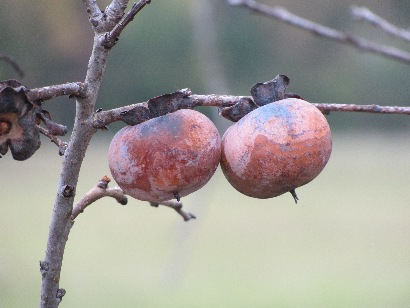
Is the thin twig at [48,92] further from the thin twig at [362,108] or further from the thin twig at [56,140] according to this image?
the thin twig at [362,108]

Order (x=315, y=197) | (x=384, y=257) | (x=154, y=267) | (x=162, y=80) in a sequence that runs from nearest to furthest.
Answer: (x=154, y=267)
(x=384, y=257)
(x=315, y=197)
(x=162, y=80)

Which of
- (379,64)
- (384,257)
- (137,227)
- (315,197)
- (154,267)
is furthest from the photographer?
(379,64)

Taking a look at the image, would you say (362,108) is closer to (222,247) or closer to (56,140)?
(56,140)

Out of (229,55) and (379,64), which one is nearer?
(229,55)

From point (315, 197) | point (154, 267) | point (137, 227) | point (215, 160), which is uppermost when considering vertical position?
point (215, 160)

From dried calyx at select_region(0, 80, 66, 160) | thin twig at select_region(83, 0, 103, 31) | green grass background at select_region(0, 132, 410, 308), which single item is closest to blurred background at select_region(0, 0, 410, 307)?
green grass background at select_region(0, 132, 410, 308)

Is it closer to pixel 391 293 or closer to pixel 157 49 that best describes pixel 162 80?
pixel 157 49

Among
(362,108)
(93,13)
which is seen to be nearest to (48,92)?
(93,13)

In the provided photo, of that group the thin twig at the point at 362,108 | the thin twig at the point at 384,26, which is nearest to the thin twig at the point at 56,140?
the thin twig at the point at 362,108

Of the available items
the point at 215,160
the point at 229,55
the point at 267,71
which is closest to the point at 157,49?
the point at 229,55
